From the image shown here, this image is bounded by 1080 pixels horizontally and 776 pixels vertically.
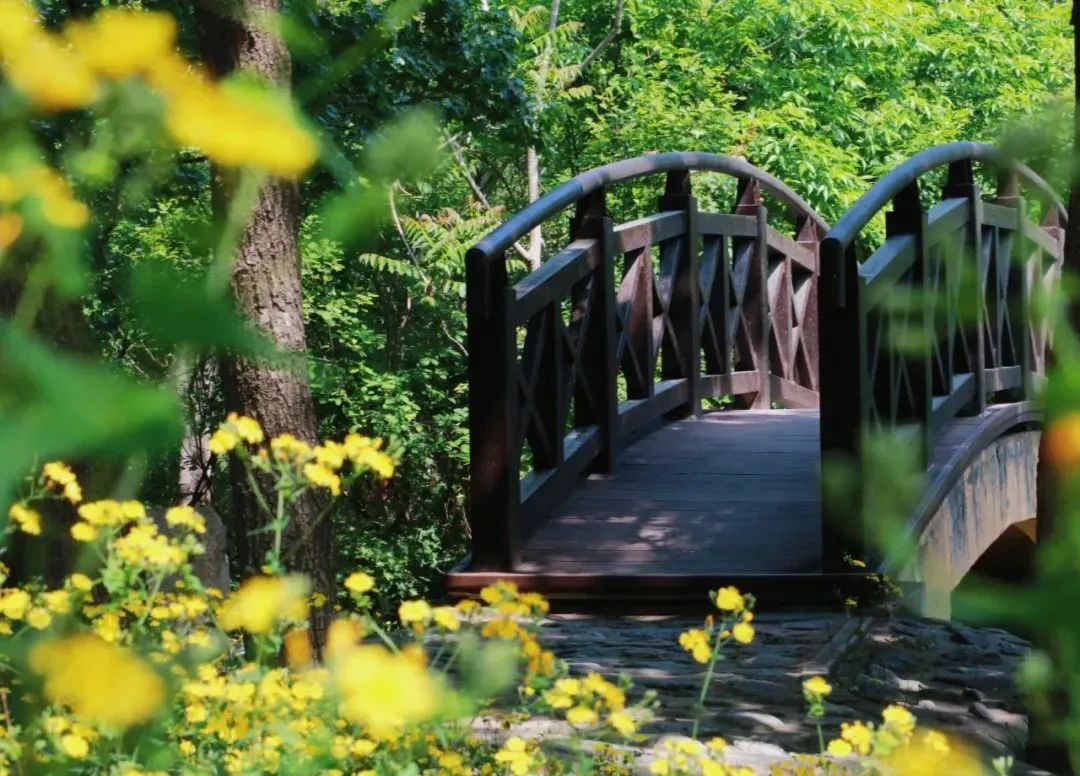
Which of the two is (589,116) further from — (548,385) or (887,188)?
(548,385)

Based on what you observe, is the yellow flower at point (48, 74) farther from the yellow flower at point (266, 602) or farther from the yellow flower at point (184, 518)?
the yellow flower at point (184, 518)

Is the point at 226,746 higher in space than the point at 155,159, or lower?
lower

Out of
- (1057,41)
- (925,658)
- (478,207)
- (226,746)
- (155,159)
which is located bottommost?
(925,658)

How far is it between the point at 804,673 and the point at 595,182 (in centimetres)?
273

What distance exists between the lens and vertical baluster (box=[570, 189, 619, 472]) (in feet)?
21.8

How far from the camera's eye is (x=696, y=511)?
6.33m

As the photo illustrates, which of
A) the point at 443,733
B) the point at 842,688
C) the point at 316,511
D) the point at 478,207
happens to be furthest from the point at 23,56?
the point at 478,207

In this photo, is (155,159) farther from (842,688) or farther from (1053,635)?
(842,688)

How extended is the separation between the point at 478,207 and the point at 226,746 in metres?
13.7

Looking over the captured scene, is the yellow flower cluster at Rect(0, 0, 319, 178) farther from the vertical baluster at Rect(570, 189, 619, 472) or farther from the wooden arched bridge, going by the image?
the vertical baluster at Rect(570, 189, 619, 472)

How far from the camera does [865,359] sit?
5.68m

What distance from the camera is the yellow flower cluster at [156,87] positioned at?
0.58 meters

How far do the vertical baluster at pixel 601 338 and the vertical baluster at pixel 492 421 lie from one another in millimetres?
976

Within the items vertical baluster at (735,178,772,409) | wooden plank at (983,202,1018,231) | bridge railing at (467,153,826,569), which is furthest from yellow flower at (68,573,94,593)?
vertical baluster at (735,178,772,409)
